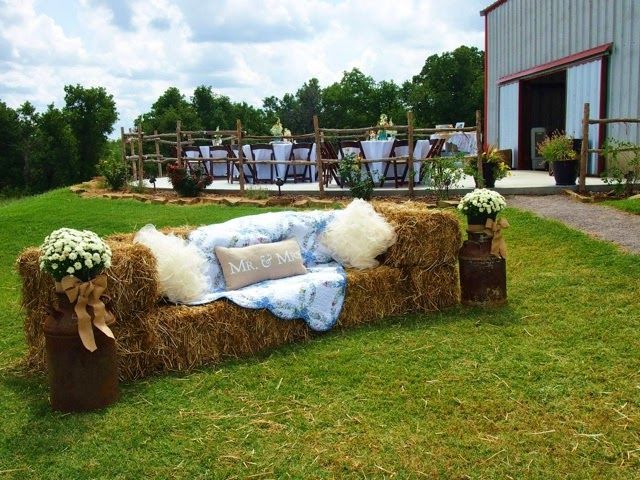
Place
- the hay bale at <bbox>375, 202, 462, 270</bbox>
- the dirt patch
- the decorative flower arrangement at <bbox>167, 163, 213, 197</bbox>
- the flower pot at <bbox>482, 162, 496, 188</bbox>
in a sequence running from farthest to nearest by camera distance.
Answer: the decorative flower arrangement at <bbox>167, 163, 213, 197</bbox>, the flower pot at <bbox>482, 162, 496, 188</bbox>, the dirt patch, the hay bale at <bbox>375, 202, 462, 270</bbox>

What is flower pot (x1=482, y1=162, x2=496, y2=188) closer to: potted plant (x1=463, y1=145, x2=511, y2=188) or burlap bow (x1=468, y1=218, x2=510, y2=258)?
potted plant (x1=463, y1=145, x2=511, y2=188)

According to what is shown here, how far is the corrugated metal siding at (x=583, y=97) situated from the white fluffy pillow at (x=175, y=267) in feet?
32.8

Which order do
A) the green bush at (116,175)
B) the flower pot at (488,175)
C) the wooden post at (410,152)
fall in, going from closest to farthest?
the wooden post at (410,152), the flower pot at (488,175), the green bush at (116,175)

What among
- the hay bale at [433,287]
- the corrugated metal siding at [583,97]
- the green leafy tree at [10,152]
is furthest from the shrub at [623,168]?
the green leafy tree at [10,152]

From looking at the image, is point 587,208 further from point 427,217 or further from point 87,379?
point 87,379

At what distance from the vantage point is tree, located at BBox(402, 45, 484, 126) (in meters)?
38.2

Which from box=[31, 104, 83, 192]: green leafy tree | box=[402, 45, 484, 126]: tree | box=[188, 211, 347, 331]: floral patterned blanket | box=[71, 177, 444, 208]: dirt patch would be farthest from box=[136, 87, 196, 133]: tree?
box=[188, 211, 347, 331]: floral patterned blanket

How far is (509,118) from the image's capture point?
1661cm

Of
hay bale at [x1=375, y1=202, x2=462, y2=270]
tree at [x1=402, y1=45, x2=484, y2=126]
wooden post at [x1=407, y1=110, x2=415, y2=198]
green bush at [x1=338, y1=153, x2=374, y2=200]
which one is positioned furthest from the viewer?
tree at [x1=402, y1=45, x2=484, y2=126]

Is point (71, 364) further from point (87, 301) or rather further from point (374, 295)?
point (374, 295)

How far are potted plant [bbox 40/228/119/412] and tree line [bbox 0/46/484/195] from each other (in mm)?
18470

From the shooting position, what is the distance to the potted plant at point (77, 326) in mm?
3541

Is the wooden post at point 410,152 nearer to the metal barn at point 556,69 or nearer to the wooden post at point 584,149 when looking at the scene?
the wooden post at point 584,149

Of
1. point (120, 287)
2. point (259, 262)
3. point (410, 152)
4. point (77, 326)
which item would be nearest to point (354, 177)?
point (410, 152)
